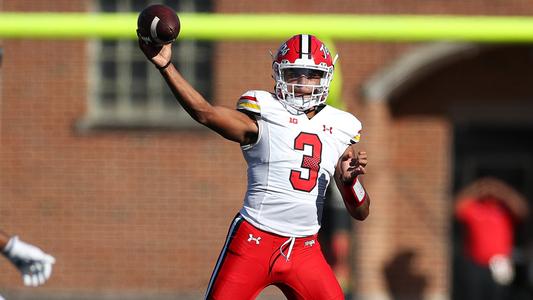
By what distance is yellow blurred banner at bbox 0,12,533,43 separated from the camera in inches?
293

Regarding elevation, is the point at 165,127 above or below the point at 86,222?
above

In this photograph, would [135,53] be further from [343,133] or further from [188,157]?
[343,133]

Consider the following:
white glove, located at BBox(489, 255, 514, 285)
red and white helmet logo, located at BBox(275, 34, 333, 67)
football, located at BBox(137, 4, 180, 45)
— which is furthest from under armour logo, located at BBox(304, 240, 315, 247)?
white glove, located at BBox(489, 255, 514, 285)

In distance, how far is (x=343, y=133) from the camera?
5363 millimetres

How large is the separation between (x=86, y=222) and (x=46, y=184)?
0.60 metres

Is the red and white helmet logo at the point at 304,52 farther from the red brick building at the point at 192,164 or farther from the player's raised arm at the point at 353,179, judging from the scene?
the red brick building at the point at 192,164

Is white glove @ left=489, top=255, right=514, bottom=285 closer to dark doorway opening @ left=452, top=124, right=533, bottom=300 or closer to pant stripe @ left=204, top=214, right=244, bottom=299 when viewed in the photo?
dark doorway opening @ left=452, top=124, right=533, bottom=300

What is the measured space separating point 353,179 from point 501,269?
266 inches

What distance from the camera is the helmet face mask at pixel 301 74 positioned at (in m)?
5.25

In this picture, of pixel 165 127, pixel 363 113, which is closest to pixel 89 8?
pixel 165 127

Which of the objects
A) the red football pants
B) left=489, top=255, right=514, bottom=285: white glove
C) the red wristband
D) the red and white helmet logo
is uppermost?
the red and white helmet logo

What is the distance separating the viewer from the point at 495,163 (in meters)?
13.2

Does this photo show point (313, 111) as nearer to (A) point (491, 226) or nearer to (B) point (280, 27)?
(B) point (280, 27)

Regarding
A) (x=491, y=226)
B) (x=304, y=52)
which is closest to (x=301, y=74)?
(x=304, y=52)
